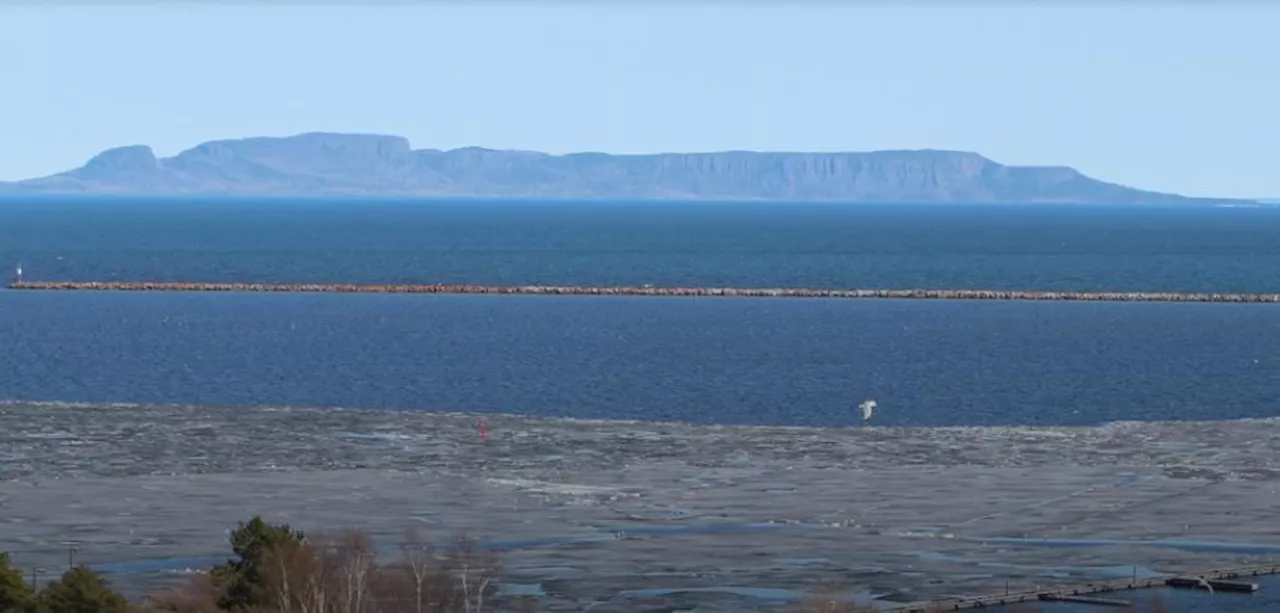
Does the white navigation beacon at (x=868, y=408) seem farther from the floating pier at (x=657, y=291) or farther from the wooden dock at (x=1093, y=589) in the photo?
the floating pier at (x=657, y=291)

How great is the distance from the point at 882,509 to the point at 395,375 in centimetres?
3586

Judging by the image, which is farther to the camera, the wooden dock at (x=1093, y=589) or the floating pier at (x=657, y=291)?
the floating pier at (x=657, y=291)

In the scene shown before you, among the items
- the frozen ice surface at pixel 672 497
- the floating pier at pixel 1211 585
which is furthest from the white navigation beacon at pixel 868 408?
the floating pier at pixel 1211 585

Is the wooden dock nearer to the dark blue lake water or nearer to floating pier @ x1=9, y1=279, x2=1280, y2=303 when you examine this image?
the dark blue lake water

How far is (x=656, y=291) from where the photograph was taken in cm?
12694

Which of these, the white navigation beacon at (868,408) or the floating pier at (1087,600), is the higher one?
the white navigation beacon at (868,408)

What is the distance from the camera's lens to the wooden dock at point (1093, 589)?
3341cm

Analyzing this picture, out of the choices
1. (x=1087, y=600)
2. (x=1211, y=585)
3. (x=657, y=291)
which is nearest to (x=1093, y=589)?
(x=1087, y=600)

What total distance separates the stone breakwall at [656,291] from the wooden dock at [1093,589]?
3488 inches

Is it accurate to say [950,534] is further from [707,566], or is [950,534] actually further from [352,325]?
[352,325]

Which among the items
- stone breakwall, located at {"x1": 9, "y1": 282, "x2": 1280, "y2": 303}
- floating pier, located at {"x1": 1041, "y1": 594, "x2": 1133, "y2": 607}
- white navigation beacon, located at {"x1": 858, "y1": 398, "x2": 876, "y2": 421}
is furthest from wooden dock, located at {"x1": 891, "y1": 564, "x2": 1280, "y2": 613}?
stone breakwall, located at {"x1": 9, "y1": 282, "x2": 1280, "y2": 303}

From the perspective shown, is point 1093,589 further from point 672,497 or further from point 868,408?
point 868,408

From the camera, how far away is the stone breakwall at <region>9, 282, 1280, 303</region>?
410 feet

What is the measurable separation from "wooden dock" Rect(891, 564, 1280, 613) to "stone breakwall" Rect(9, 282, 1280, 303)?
88.6 metres
